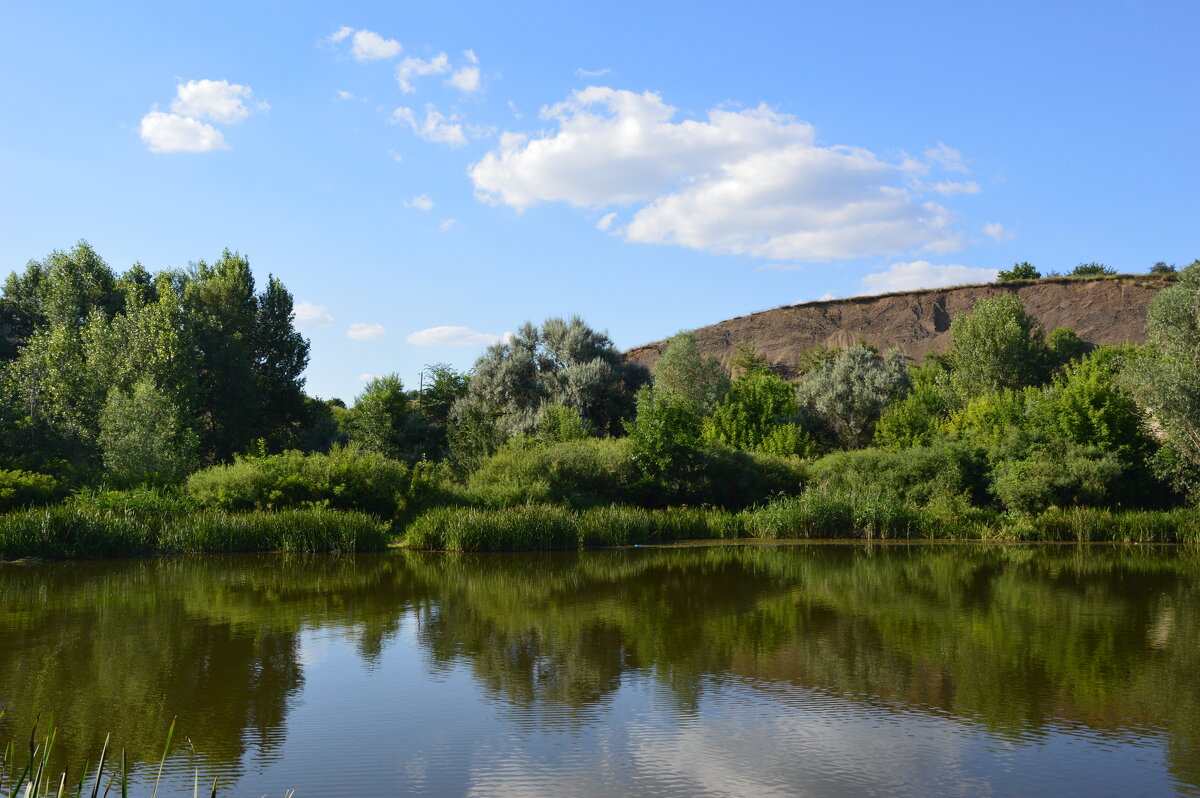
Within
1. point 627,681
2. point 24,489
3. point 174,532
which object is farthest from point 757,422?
point 627,681

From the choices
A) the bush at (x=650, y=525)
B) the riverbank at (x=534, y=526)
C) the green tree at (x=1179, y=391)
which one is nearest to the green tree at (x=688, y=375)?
the riverbank at (x=534, y=526)

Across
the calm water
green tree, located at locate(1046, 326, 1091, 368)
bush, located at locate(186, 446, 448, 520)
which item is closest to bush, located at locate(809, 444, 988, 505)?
the calm water

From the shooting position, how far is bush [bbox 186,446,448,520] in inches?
972

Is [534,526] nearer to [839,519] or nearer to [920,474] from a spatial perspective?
[839,519]

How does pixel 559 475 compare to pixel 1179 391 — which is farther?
pixel 559 475

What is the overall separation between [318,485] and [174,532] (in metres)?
4.28

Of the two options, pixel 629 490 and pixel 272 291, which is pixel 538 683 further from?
pixel 272 291

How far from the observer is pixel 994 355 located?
127 feet

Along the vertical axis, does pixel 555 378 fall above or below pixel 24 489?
above

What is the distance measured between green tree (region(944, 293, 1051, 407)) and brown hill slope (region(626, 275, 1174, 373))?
11.3 m

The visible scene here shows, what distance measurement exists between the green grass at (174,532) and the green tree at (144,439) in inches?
153

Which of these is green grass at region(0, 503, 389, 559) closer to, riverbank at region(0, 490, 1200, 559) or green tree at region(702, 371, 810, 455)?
riverbank at region(0, 490, 1200, 559)

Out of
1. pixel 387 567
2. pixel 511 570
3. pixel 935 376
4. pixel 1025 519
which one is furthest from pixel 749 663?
pixel 935 376

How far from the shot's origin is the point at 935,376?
4162 cm
